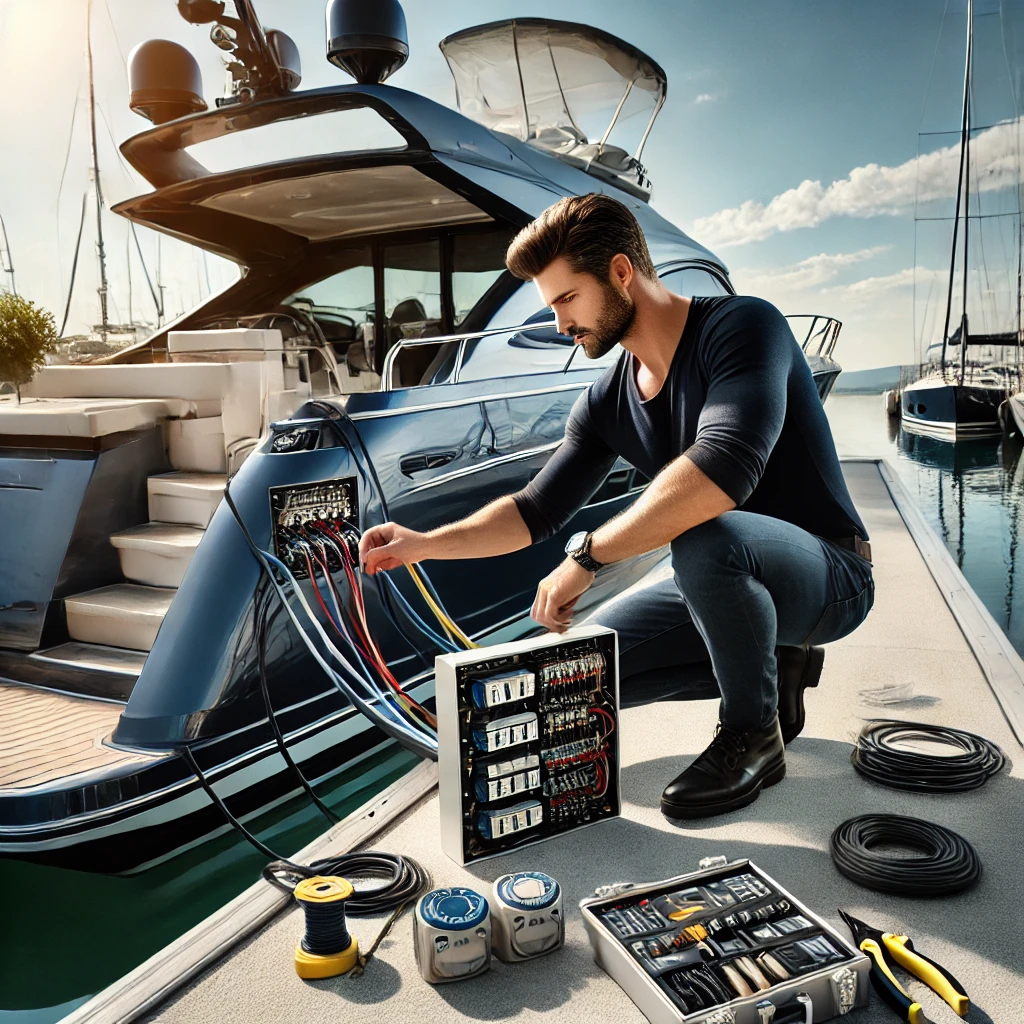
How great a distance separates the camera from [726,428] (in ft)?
4.28

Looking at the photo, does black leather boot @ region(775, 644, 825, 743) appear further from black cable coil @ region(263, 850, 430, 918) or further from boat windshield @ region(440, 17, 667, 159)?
boat windshield @ region(440, 17, 667, 159)

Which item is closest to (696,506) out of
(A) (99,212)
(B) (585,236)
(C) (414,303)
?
(B) (585,236)

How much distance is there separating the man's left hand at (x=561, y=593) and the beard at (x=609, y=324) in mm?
379

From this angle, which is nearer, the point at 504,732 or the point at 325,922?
the point at 325,922

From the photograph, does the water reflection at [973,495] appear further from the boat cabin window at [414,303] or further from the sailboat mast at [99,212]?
the sailboat mast at [99,212]

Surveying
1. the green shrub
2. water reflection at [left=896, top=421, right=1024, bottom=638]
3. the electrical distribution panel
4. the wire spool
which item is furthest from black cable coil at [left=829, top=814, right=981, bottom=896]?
water reflection at [left=896, top=421, right=1024, bottom=638]

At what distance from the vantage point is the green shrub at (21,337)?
2744mm

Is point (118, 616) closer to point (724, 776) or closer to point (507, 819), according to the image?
point (507, 819)

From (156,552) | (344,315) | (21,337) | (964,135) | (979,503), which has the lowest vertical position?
(979,503)

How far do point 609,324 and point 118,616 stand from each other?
4.78 feet

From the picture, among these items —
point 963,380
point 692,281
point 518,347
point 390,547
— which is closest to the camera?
point 390,547

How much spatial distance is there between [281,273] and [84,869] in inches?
114

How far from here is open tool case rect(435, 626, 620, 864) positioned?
1.30 m

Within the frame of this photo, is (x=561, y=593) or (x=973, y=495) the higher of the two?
(x=561, y=593)
